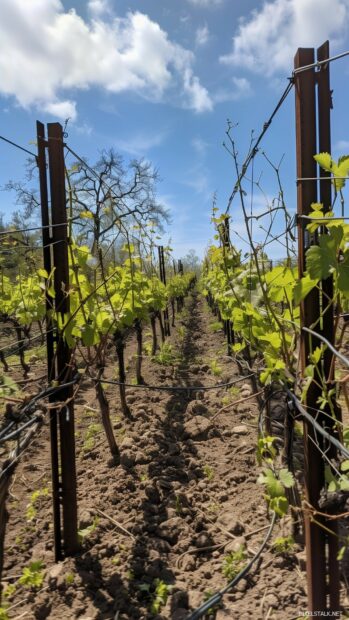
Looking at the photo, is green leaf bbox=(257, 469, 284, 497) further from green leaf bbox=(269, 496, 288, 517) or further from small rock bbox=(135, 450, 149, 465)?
small rock bbox=(135, 450, 149, 465)

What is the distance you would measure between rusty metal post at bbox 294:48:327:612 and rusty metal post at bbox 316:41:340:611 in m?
0.03

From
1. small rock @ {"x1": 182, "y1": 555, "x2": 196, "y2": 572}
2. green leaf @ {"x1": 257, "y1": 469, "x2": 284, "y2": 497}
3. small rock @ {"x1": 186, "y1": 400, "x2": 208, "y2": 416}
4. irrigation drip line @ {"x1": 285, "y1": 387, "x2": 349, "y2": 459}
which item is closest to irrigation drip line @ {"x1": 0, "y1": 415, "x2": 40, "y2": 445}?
green leaf @ {"x1": 257, "y1": 469, "x2": 284, "y2": 497}

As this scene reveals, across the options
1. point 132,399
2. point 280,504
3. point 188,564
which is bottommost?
point 188,564

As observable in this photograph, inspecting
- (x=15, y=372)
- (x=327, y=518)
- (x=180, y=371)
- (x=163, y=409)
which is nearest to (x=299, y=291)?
(x=327, y=518)

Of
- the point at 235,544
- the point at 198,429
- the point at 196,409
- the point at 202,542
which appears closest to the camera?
the point at 235,544

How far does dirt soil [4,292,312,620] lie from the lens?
208 centimetres

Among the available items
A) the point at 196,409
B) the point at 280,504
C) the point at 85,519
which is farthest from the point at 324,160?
the point at 196,409

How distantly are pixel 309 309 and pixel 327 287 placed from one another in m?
0.11

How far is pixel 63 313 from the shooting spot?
2.49 m

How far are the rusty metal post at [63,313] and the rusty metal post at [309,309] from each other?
138 centimetres

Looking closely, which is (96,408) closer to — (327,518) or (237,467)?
(237,467)

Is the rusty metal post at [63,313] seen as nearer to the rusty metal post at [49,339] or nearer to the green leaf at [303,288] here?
the rusty metal post at [49,339]

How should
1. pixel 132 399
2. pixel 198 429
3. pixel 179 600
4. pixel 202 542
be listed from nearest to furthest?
1. pixel 179 600
2. pixel 202 542
3. pixel 198 429
4. pixel 132 399

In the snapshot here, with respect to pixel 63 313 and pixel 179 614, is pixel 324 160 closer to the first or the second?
pixel 63 313
